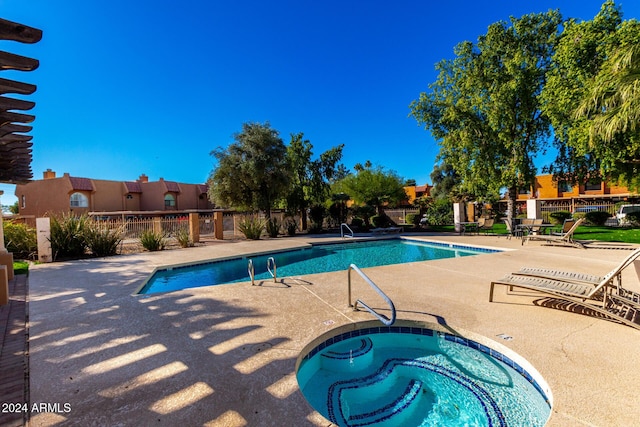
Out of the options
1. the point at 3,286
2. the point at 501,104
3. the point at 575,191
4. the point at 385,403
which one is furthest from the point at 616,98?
the point at 575,191

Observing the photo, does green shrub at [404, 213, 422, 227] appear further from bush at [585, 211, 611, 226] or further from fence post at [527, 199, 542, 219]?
bush at [585, 211, 611, 226]

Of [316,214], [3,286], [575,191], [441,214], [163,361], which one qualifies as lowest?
[163,361]

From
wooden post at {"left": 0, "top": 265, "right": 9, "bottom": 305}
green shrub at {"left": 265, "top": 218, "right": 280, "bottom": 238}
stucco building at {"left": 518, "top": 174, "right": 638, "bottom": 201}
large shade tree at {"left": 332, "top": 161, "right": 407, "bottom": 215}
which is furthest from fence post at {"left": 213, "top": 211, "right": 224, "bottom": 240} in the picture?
stucco building at {"left": 518, "top": 174, "right": 638, "bottom": 201}

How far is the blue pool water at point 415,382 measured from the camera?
256cm

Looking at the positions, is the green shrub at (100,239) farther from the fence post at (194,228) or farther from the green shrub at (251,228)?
the green shrub at (251,228)

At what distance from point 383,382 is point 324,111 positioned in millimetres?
24430

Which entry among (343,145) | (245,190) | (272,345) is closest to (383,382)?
(272,345)

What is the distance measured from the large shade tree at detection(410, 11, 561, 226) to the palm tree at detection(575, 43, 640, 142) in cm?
338

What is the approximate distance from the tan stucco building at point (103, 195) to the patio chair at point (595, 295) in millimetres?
25213

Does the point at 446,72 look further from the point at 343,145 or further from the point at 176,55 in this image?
the point at 176,55

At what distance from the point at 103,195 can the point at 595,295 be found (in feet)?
122

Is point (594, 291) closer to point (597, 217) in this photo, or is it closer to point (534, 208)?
point (534, 208)

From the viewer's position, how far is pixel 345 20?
582 inches

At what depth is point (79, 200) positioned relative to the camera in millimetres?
28328
